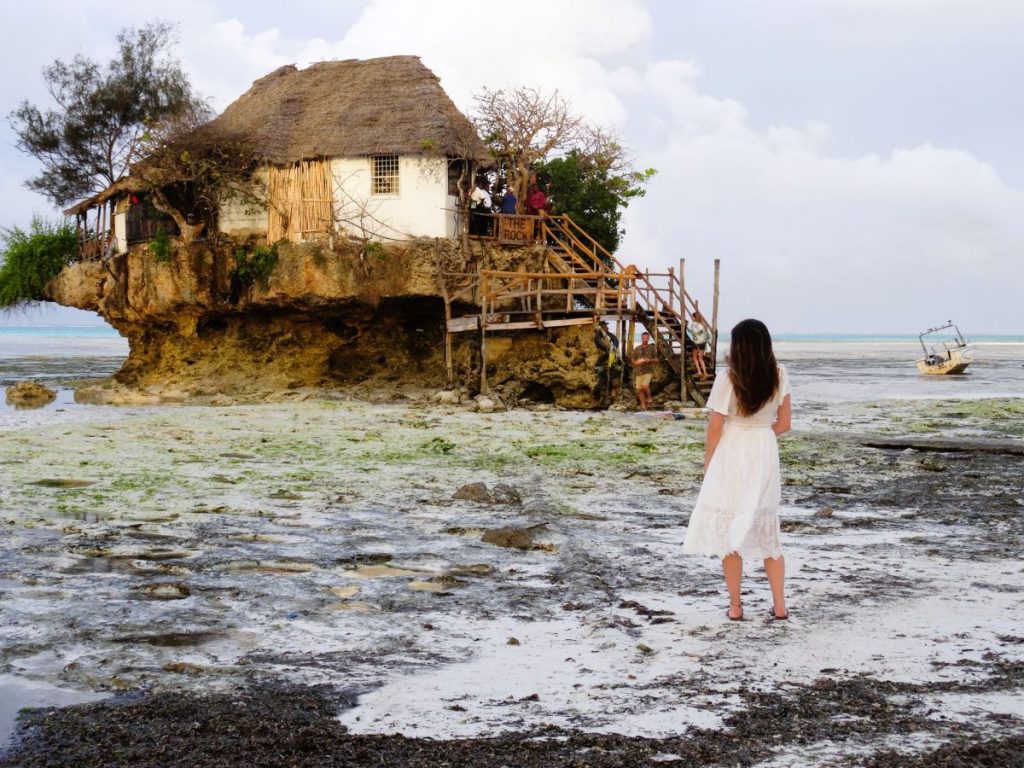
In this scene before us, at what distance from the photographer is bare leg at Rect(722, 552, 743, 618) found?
6203mm

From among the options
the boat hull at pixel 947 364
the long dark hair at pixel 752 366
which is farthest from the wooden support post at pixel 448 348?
the boat hull at pixel 947 364

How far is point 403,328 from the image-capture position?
28.1 metres

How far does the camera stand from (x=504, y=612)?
660cm

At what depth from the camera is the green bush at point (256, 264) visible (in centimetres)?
2716

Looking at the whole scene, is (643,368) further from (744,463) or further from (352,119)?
(744,463)

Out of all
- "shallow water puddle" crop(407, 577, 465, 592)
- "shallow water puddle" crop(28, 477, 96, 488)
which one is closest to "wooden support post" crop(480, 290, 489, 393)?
"shallow water puddle" crop(28, 477, 96, 488)

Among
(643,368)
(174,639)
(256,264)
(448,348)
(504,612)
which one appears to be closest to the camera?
(174,639)

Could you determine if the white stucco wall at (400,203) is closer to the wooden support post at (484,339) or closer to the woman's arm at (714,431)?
the wooden support post at (484,339)

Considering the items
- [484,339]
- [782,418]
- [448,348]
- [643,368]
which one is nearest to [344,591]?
[782,418]

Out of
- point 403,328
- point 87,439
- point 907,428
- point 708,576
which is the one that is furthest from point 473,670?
point 403,328

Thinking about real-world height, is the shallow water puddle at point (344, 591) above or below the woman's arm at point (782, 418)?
below

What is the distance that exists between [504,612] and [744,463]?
1.77 meters

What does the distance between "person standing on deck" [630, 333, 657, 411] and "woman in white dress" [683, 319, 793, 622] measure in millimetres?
18036

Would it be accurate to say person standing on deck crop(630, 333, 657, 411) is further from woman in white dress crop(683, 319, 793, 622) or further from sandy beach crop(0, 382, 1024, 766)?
woman in white dress crop(683, 319, 793, 622)
